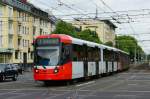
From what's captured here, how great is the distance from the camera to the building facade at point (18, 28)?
266 ft

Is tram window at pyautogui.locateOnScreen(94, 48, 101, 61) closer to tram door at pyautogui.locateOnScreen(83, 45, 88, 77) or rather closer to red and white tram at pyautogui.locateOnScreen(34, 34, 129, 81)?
tram door at pyautogui.locateOnScreen(83, 45, 88, 77)

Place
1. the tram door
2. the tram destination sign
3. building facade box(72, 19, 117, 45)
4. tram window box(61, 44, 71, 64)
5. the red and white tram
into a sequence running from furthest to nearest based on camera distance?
building facade box(72, 19, 117, 45)
the tram door
the tram destination sign
tram window box(61, 44, 71, 64)
the red and white tram

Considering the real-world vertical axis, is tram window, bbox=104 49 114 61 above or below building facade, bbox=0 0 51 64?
below

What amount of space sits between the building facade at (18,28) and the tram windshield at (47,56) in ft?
161

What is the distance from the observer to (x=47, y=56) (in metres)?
30.9

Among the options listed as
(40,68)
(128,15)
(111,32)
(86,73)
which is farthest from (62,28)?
(111,32)

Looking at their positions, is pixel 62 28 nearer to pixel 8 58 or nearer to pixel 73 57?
pixel 8 58

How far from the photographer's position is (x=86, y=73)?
3750 centimetres

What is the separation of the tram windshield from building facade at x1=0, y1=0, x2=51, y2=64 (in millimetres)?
49093

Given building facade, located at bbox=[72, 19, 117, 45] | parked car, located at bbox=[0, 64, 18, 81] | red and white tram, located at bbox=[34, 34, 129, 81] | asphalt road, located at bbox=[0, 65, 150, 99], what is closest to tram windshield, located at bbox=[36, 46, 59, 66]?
red and white tram, located at bbox=[34, 34, 129, 81]

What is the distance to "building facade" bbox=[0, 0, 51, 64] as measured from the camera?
8106cm

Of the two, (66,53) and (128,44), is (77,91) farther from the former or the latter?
(128,44)

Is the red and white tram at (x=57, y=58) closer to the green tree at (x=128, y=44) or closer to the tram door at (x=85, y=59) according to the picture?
the tram door at (x=85, y=59)

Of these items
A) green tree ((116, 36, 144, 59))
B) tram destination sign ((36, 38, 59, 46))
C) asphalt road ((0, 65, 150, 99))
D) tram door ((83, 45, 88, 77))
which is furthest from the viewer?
green tree ((116, 36, 144, 59))
